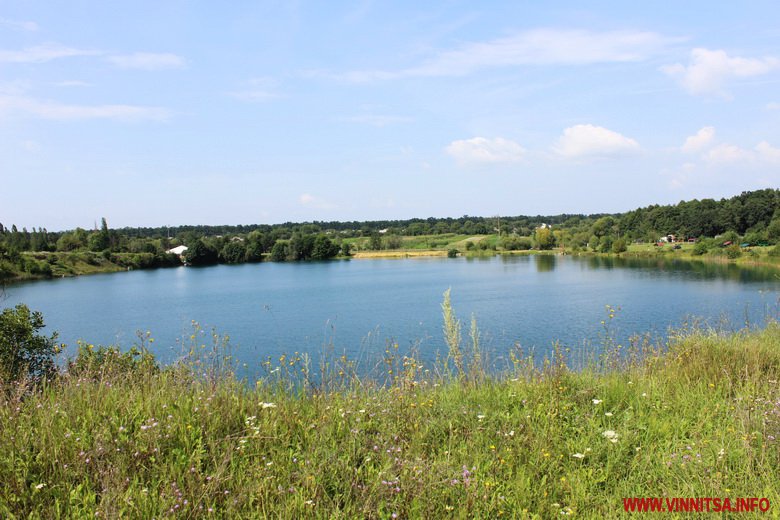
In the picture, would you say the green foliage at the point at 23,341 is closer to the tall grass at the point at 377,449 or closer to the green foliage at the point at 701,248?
the tall grass at the point at 377,449

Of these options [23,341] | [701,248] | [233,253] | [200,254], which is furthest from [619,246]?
[23,341]

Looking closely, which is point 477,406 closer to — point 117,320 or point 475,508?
point 475,508

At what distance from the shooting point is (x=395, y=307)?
39.4 metres

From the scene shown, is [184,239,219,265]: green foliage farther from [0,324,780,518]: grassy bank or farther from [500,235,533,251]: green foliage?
[0,324,780,518]: grassy bank

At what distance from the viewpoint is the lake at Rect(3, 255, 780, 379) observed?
2392 centimetres

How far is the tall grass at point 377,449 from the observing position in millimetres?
3004

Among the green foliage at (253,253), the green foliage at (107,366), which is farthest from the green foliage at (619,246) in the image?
the green foliage at (107,366)

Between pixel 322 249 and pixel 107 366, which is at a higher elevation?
pixel 322 249

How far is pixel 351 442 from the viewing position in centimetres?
364

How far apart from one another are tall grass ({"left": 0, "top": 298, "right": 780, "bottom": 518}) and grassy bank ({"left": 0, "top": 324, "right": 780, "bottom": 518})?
1 cm

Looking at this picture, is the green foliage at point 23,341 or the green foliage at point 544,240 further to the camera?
the green foliage at point 544,240

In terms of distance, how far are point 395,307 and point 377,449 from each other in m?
35.9

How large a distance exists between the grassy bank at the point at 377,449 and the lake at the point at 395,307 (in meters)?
5.72

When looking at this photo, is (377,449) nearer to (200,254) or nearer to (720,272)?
(720,272)
